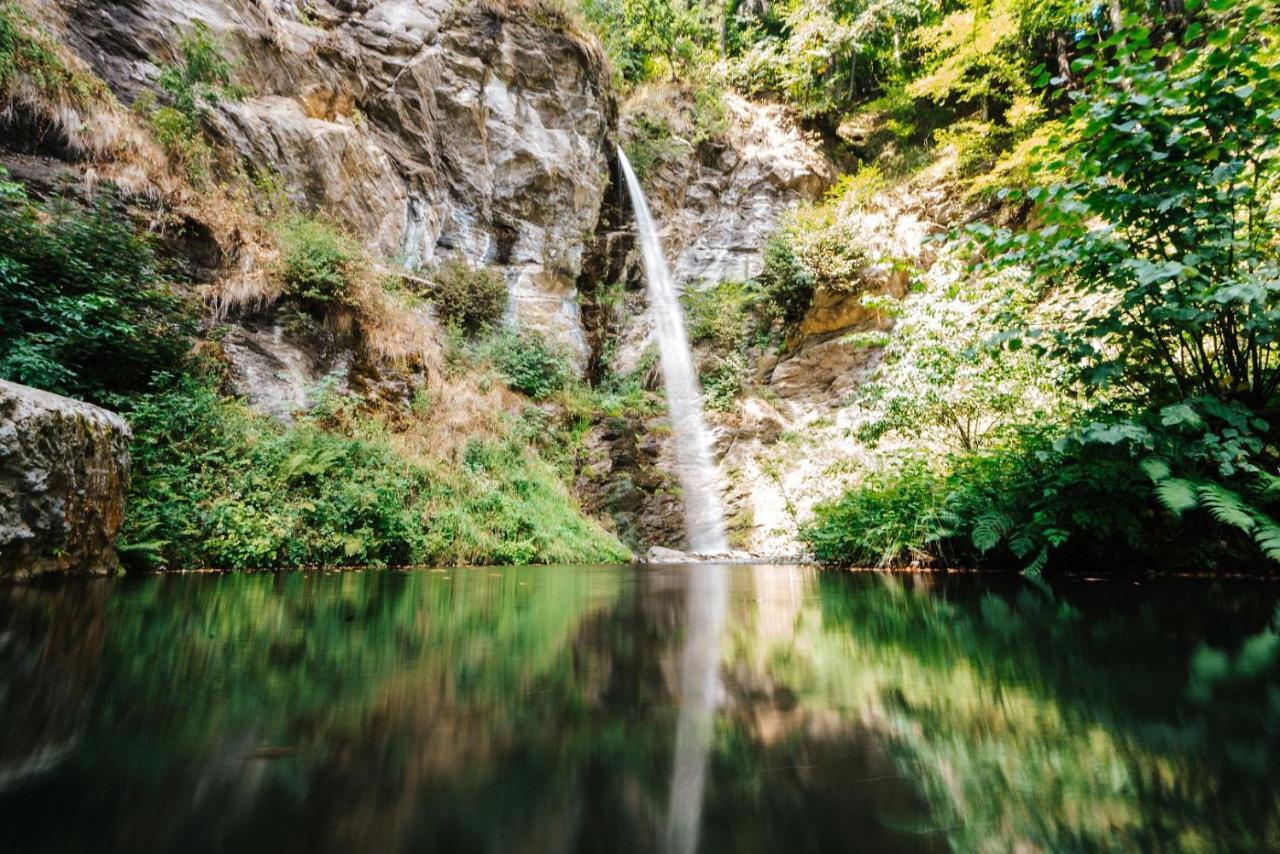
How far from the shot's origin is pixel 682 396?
39.4ft

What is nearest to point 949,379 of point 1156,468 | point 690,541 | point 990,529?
point 990,529

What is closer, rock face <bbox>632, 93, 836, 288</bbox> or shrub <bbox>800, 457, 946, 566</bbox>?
shrub <bbox>800, 457, 946, 566</bbox>

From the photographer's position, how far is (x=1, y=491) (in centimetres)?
312

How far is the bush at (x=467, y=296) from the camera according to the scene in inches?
404

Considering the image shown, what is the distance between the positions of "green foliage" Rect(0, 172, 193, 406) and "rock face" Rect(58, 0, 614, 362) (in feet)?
12.1

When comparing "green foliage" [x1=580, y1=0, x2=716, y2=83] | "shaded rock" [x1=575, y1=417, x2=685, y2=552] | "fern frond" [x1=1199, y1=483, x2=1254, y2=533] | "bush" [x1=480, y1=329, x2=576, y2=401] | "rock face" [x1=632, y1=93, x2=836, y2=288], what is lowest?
"fern frond" [x1=1199, y1=483, x2=1254, y2=533]

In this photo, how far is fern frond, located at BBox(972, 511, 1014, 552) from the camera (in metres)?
3.49

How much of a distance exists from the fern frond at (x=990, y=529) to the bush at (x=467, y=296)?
8.76 m

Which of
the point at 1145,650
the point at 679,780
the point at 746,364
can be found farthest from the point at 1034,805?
the point at 746,364

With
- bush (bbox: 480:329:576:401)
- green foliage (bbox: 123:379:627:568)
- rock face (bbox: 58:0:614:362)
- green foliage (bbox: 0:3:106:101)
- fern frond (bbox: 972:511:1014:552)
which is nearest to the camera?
fern frond (bbox: 972:511:1014:552)

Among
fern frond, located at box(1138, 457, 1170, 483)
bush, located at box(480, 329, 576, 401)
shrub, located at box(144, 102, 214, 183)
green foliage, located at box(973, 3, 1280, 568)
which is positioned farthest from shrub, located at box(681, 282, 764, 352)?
fern frond, located at box(1138, 457, 1170, 483)

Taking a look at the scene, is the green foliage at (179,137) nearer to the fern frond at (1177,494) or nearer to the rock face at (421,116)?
the rock face at (421,116)

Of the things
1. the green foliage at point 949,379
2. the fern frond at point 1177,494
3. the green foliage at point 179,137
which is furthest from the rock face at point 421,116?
the fern frond at point 1177,494

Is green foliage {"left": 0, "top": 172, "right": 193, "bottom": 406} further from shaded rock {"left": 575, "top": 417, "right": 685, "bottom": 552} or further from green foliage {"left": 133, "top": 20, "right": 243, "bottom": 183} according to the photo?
shaded rock {"left": 575, "top": 417, "right": 685, "bottom": 552}
